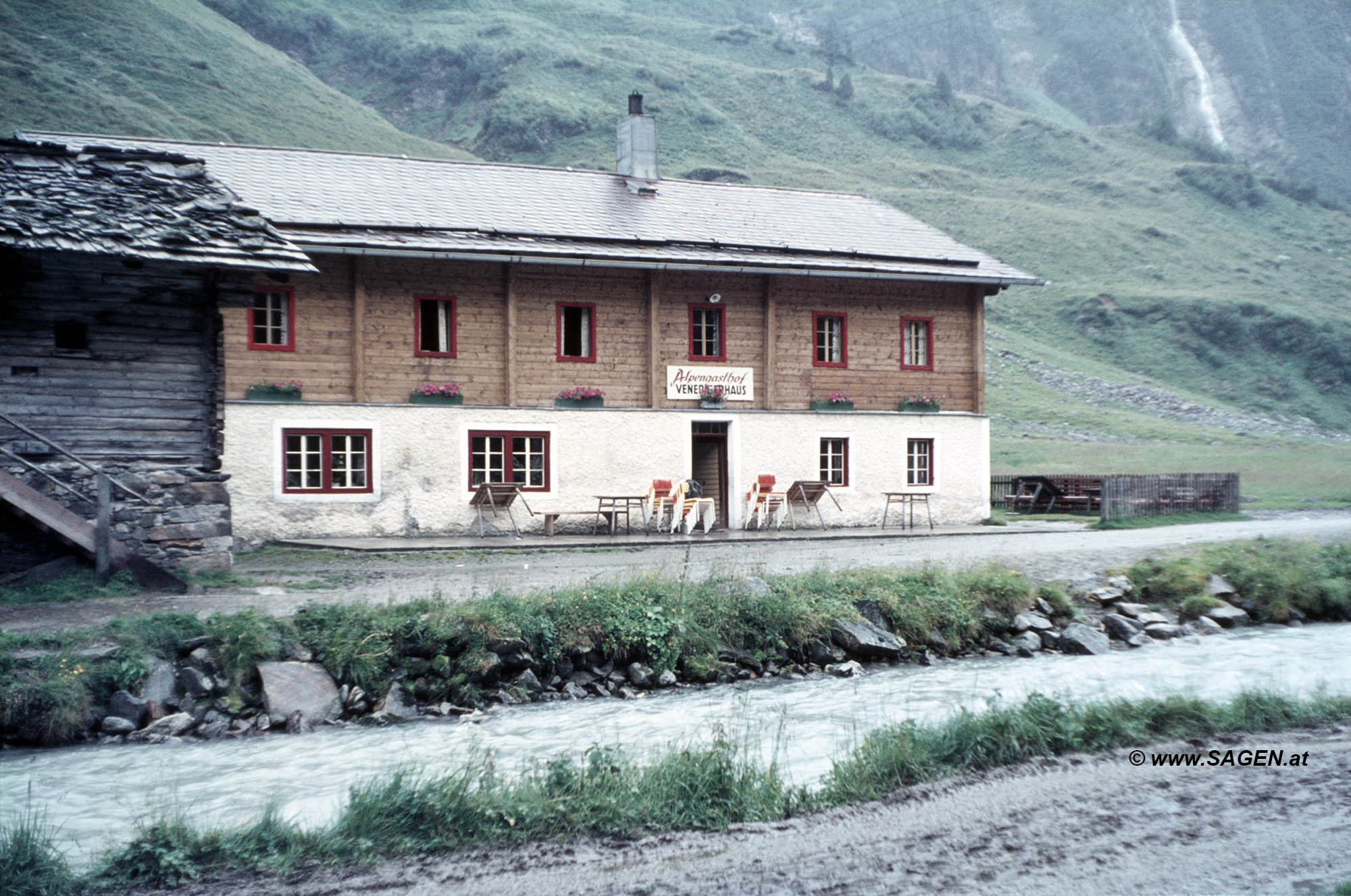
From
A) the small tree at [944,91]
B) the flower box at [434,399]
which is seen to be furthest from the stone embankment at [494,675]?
the small tree at [944,91]

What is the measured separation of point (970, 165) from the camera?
414 feet

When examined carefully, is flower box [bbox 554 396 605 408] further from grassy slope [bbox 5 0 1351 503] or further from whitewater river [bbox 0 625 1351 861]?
grassy slope [bbox 5 0 1351 503]

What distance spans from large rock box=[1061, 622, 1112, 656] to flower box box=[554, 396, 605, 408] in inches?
452

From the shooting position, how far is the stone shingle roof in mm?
13188

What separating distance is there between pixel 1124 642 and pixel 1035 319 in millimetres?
73659

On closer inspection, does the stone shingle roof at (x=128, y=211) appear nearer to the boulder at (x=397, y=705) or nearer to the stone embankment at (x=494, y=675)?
the stone embankment at (x=494, y=675)

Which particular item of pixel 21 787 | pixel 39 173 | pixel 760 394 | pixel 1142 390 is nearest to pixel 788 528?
pixel 760 394

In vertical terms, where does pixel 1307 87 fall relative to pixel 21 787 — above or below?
above

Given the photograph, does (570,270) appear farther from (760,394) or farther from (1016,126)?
(1016,126)

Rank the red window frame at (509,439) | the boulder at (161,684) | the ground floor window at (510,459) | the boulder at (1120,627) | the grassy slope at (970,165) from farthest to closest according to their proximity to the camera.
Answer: the grassy slope at (970,165), the ground floor window at (510,459), the red window frame at (509,439), the boulder at (1120,627), the boulder at (161,684)

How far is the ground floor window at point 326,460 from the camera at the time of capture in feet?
66.2

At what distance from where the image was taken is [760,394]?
77.5 ft

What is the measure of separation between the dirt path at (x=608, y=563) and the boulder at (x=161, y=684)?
160cm

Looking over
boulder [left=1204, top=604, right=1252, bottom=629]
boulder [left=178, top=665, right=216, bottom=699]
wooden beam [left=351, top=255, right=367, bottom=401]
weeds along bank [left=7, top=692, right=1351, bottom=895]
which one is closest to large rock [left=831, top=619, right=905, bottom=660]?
weeds along bank [left=7, top=692, right=1351, bottom=895]
